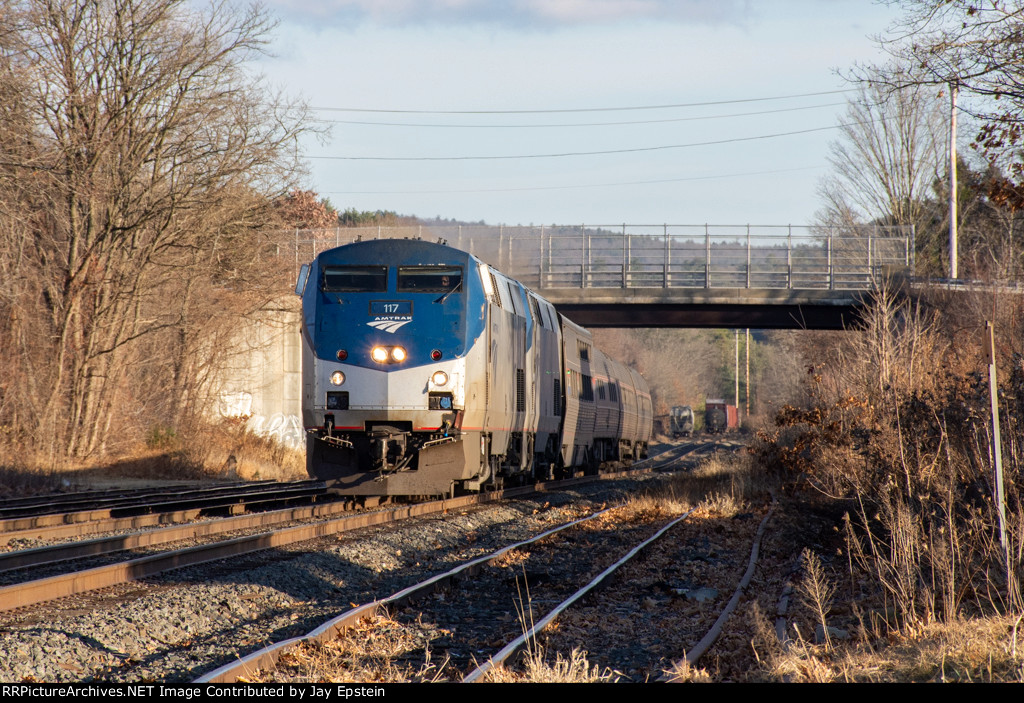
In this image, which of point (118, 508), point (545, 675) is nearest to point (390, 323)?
point (118, 508)

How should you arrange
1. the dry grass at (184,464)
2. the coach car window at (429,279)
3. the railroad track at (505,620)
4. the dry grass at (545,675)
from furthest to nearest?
the dry grass at (184,464), the coach car window at (429,279), the railroad track at (505,620), the dry grass at (545,675)

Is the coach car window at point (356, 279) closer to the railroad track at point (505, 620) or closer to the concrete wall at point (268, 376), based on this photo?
the railroad track at point (505, 620)

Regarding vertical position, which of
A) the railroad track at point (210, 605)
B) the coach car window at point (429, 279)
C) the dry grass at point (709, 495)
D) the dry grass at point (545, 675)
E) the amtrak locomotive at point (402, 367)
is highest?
the coach car window at point (429, 279)

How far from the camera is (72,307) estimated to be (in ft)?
78.9

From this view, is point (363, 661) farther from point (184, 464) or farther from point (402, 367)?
point (184, 464)

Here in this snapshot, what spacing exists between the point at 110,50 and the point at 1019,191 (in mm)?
21122

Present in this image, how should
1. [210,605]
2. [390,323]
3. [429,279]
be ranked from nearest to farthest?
[210,605] → [390,323] → [429,279]

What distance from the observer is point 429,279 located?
14.7 m

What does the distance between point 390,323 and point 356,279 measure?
979mm

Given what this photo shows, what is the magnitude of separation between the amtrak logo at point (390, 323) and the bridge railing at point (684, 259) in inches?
701

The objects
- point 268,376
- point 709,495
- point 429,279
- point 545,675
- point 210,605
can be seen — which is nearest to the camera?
point 545,675

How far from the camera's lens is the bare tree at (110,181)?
2352 centimetres

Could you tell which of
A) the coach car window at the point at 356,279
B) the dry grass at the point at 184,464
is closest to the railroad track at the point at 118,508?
the dry grass at the point at 184,464

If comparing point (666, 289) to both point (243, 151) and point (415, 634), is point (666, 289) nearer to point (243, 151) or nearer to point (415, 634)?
point (243, 151)
